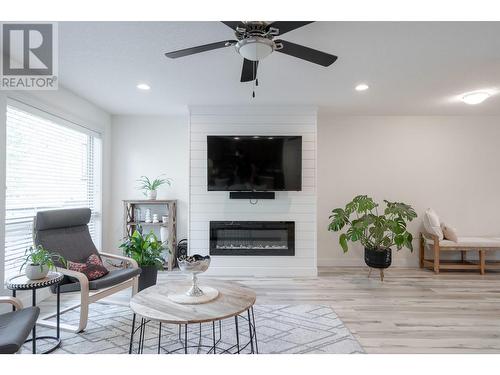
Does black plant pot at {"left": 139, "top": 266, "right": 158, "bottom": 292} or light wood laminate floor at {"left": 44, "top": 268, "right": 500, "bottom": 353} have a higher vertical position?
black plant pot at {"left": 139, "top": 266, "right": 158, "bottom": 292}

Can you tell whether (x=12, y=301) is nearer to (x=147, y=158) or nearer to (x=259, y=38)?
(x=259, y=38)

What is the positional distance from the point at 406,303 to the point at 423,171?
2530 mm

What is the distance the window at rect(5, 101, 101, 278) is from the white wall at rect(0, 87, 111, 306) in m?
0.09

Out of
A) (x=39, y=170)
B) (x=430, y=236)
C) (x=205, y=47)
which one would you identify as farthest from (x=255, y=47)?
(x=430, y=236)

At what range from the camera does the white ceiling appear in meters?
2.27

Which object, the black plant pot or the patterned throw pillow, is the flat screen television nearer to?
the black plant pot

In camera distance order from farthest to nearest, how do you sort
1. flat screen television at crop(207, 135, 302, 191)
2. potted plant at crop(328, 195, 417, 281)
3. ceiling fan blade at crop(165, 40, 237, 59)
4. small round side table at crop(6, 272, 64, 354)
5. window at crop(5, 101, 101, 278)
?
flat screen television at crop(207, 135, 302, 191), potted plant at crop(328, 195, 417, 281), window at crop(5, 101, 101, 278), small round side table at crop(6, 272, 64, 354), ceiling fan blade at crop(165, 40, 237, 59)

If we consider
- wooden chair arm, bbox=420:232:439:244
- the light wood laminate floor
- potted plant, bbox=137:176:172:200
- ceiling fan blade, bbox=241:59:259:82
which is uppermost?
ceiling fan blade, bbox=241:59:259:82

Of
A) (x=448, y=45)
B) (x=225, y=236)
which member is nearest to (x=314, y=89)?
(x=448, y=45)

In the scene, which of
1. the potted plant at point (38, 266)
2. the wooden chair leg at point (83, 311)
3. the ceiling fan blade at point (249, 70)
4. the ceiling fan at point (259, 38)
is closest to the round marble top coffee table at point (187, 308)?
the wooden chair leg at point (83, 311)

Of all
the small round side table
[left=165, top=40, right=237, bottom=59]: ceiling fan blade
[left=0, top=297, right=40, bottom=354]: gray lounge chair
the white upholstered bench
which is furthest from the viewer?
the white upholstered bench

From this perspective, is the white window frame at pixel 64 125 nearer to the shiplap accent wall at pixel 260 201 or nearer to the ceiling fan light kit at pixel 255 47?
the shiplap accent wall at pixel 260 201
